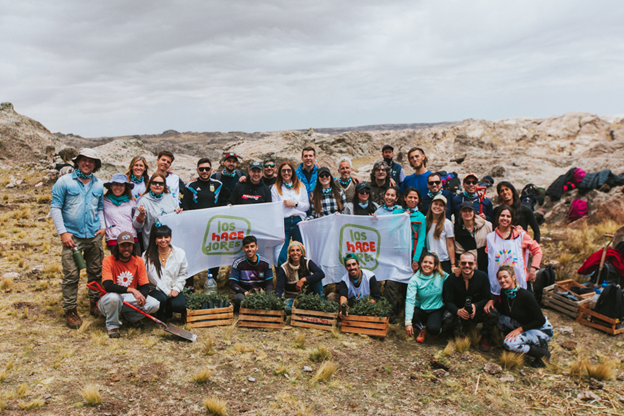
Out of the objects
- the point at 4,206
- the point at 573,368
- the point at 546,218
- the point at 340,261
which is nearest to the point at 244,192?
the point at 340,261

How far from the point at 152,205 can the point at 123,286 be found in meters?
1.50

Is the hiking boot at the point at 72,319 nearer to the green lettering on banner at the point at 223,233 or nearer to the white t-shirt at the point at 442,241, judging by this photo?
the green lettering on banner at the point at 223,233

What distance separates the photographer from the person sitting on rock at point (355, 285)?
6.30 metres

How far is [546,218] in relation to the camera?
13.0 meters

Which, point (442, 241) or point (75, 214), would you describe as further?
point (442, 241)

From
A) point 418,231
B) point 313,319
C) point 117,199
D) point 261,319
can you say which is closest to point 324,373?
point 313,319

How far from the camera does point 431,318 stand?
5.93 m

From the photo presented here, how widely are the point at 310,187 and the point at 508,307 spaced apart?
12.6 ft

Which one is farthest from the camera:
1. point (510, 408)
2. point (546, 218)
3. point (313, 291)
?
point (546, 218)

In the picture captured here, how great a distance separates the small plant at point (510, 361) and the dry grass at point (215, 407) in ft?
12.0

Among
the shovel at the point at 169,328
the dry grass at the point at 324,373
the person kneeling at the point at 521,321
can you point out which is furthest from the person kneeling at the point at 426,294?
the shovel at the point at 169,328

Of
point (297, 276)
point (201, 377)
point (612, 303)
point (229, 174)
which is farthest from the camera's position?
point (229, 174)

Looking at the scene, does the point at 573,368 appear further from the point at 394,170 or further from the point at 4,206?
the point at 4,206

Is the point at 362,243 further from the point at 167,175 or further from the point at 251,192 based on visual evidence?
the point at 167,175
